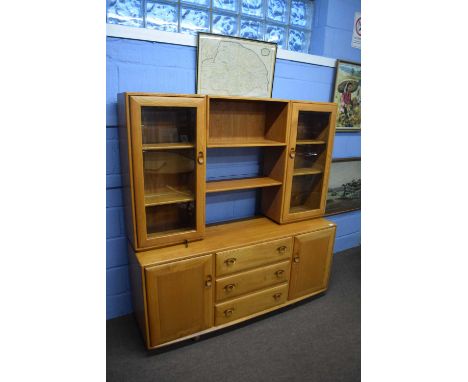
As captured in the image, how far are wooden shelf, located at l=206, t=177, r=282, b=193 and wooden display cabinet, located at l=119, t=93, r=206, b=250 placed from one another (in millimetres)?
204

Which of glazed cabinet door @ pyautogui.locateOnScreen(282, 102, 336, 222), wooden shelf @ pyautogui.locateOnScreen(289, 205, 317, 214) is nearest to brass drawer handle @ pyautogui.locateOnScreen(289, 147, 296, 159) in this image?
glazed cabinet door @ pyautogui.locateOnScreen(282, 102, 336, 222)

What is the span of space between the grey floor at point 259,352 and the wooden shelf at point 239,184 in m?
0.99

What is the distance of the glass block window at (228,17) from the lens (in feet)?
6.10

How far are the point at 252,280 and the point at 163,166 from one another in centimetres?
97

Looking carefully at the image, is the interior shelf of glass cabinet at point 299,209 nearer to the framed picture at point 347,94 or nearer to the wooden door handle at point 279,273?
the wooden door handle at point 279,273

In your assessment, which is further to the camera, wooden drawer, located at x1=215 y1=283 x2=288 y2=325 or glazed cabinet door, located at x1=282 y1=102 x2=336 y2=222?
glazed cabinet door, located at x1=282 y1=102 x2=336 y2=222

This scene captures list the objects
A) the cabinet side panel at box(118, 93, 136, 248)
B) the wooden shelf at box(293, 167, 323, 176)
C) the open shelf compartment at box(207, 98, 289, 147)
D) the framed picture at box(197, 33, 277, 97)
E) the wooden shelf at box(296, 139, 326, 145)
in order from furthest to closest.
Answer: the wooden shelf at box(293, 167, 323, 176)
the wooden shelf at box(296, 139, 326, 145)
the open shelf compartment at box(207, 98, 289, 147)
the framed picture at box(197, 33, 277, 97)
the cabinet side panel at box(118, 93, 136, 248)

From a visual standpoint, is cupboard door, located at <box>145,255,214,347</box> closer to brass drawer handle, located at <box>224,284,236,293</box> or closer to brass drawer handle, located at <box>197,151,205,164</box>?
brass drawer handle, located at <box>224,284,236,293</box>

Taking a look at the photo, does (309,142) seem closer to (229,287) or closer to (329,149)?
(329,149)

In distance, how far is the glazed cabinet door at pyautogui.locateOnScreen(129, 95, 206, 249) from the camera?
151 centimetres

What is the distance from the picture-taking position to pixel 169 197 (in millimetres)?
1760

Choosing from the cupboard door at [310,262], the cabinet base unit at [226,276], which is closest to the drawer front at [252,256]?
the cabinet base unit at [226,276]
